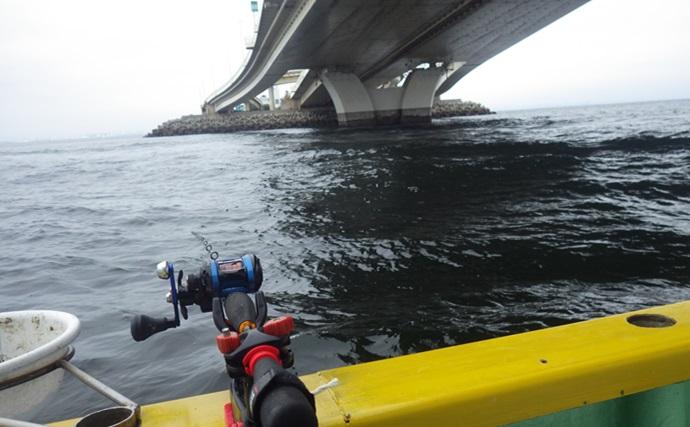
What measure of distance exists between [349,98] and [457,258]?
42.9 metres

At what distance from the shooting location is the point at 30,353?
1480 millimetres

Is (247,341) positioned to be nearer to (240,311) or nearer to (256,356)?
(256,356)

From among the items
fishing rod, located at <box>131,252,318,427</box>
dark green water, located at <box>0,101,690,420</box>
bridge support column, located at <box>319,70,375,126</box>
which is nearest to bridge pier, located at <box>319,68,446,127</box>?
bridge support column, located at <box>319,70,375,126</box>

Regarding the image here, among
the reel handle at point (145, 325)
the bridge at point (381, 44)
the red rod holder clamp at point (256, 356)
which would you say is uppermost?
the bridge at point (381, 44)

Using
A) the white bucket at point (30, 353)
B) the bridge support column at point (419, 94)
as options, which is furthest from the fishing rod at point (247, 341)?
the bridge support column at point (419, 94)

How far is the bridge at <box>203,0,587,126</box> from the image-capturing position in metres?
28.8

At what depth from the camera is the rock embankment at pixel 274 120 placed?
2495 inches

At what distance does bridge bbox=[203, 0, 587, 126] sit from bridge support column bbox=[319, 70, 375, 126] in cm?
9

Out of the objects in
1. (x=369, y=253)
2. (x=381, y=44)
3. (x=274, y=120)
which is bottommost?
(x=369, y=253)

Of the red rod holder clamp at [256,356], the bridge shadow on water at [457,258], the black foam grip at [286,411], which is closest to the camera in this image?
the black foam grip at [286,411]

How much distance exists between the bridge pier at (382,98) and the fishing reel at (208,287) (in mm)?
45681

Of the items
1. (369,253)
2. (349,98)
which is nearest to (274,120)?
(349,98)

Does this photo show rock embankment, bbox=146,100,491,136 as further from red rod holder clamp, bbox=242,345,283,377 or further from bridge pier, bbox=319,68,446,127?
red rod holder clamp, bbox=242,345,283,377

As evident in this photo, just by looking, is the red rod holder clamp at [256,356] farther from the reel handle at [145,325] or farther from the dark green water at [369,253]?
the dark green water at [369,253]
